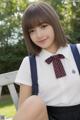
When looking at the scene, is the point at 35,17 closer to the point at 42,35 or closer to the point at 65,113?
the point at 42,35

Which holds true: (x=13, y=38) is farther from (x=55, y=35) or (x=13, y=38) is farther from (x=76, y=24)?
(x=55, y=35)

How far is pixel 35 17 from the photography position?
300 centimetres

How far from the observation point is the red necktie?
3.01 meters

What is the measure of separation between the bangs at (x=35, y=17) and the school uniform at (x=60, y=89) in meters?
0.32

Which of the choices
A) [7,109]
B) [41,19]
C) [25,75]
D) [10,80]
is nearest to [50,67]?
[25,75]

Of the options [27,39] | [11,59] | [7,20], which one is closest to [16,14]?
[7,20]

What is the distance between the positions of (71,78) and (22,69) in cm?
41

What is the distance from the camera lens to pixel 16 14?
17.4m

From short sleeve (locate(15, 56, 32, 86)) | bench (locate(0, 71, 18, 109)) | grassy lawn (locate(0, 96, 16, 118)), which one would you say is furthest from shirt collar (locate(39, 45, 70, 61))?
grassy lawn (locate(0, 96, 16, 118))

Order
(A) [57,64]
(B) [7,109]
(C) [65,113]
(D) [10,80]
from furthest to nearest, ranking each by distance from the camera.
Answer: (B) [7,109] → (D) [10,80] → (A) [57,64] → (C) [65,113]

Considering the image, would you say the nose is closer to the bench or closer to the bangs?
the bangs

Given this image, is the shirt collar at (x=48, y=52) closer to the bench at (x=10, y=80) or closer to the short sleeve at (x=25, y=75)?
the short sleeve at (x=25, y=75)

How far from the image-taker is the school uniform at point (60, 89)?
2.96 m

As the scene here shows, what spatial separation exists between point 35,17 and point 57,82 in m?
0.52
